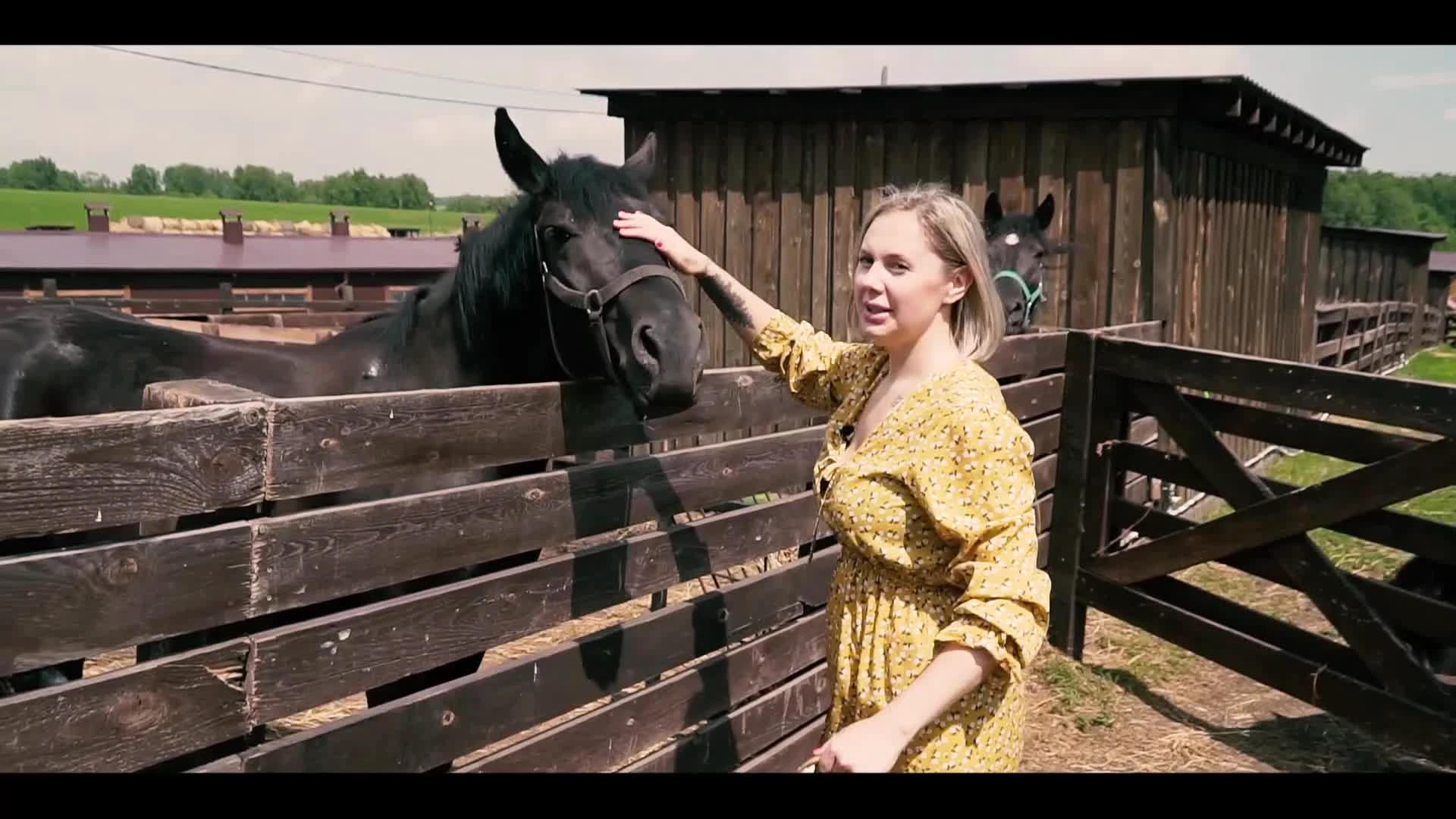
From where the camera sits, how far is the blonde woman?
6.12 feet

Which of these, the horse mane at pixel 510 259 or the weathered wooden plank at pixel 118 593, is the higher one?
the horse mane at pixel 510 259

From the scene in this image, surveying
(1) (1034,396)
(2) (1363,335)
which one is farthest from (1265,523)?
(2) (1363,335)

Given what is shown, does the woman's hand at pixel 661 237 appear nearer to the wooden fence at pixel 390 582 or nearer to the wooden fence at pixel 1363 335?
the wooden fence at pixel 390 582

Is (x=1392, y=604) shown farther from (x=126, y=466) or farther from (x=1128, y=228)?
(x=126, y=466)

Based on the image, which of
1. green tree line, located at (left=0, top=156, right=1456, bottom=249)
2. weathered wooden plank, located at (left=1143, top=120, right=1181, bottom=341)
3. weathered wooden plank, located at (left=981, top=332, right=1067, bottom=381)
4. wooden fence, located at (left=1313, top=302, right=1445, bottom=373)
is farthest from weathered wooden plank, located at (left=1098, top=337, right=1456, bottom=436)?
green tree line, located at (left=0, top=156, right=1456, bottom=249)

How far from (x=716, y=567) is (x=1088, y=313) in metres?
5.89

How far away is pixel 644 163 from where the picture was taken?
3396mm

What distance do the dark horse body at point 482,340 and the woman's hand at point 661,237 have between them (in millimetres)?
43

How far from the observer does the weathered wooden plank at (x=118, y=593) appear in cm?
164

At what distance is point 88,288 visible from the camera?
1892cm

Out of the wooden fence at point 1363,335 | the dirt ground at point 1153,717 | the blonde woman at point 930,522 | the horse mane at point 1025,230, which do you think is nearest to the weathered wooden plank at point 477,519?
the blonde woman at point 930,522

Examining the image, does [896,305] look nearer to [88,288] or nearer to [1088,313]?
[1088,313]

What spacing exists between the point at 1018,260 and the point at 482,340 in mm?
4471
